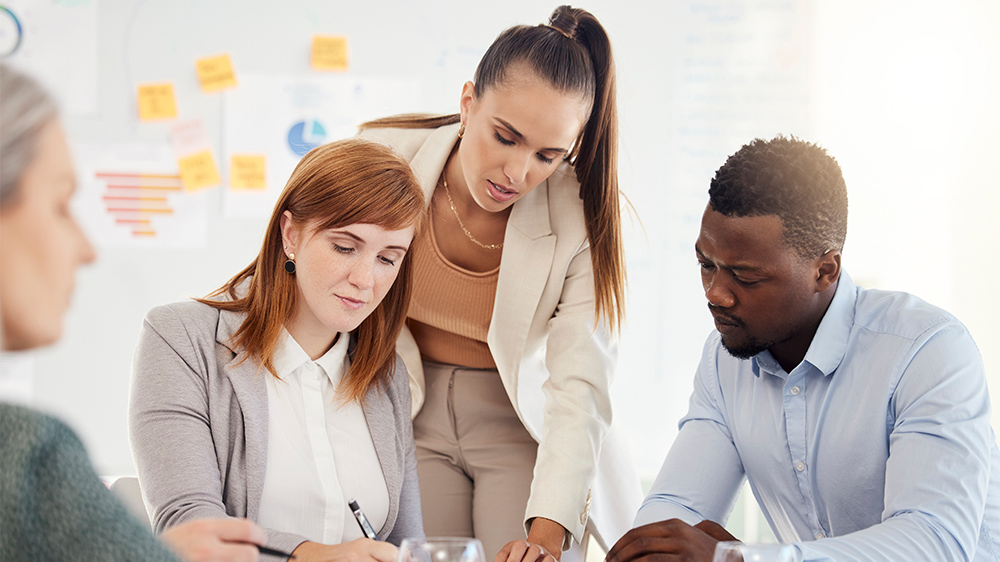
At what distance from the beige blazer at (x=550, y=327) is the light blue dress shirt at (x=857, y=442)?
0.23 metres

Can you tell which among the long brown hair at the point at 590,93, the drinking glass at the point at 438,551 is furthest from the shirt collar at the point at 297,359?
the drinking glass at the point at 438,551

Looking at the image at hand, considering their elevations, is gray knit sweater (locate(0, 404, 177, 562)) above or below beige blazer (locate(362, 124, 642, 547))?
above

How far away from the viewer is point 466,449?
1897 mm

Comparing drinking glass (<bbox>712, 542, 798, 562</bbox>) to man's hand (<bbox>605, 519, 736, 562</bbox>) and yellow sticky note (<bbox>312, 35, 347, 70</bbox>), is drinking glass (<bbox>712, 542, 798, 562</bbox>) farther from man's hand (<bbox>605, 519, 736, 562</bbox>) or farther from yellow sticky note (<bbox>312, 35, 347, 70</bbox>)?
yellow sticky note (<bbox>312, 35, 347, 70</bbox>)

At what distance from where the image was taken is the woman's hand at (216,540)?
0.86 metres

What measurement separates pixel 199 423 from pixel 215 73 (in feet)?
6.52

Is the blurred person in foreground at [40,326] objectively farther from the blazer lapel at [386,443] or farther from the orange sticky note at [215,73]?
the orange sticky note at [215,73]

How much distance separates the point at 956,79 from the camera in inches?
120

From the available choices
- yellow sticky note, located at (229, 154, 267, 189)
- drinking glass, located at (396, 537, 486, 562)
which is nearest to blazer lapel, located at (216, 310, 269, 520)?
drinking glass, located at (396, 537, 486, 562)

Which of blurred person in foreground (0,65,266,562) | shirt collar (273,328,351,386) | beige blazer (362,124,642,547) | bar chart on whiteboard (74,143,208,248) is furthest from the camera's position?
bar chart on whiteboard (74,143,208,248)

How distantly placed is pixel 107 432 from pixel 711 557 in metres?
2.50

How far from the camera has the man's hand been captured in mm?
Answer: 1097

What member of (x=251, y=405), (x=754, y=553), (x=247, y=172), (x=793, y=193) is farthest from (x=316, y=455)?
(x=247, y=172)

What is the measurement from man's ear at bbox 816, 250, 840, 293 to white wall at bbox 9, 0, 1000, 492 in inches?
63.5
